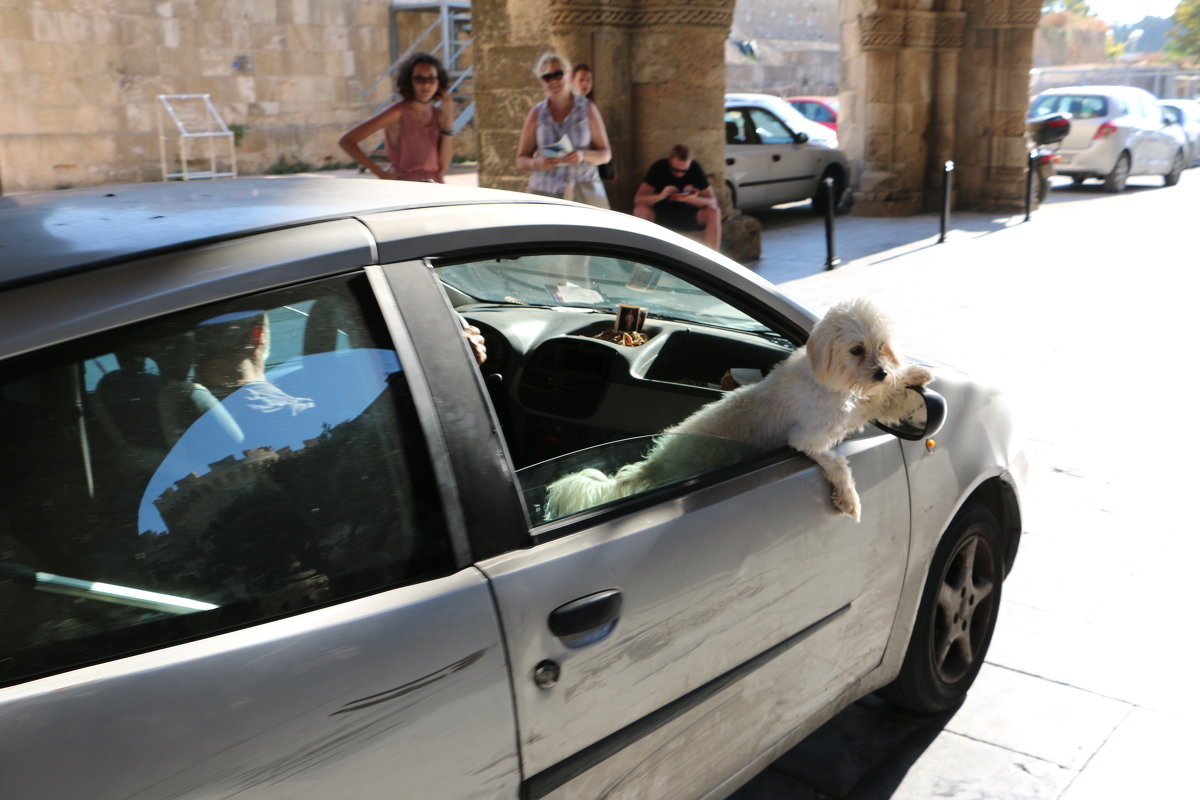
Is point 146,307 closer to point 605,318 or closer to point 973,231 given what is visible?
point 605,318

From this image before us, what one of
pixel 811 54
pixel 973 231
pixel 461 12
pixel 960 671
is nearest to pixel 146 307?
pixel 960 671

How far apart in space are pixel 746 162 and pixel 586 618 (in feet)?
44.2

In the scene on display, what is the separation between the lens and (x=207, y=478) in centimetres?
161

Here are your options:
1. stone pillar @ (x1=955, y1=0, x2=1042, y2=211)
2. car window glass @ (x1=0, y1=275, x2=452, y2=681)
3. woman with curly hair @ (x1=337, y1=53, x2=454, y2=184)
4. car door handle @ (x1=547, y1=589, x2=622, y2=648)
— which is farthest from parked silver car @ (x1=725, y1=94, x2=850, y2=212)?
car window glass @ (x1=0, y1=275, x2=452, y2=681)

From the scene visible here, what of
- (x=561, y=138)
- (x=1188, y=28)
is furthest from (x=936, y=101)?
Result: (x=1188, y=28)

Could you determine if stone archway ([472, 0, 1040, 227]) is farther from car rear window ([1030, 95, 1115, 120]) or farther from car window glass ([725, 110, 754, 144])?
car rear window ([1030, 95, 1115, 120])

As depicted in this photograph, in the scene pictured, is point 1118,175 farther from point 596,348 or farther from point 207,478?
point 207,478

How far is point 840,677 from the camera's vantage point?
271 cm

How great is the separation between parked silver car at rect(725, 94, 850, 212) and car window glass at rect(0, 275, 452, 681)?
13.0m

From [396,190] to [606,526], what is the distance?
86cm

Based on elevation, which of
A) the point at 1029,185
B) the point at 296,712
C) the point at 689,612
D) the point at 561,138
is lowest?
the point at 1029,185

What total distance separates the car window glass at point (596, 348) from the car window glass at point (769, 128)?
1247cm

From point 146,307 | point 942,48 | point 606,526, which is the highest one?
point 942,48

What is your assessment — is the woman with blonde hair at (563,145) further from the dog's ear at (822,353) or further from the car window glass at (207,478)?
the car window glass at (207,478)
